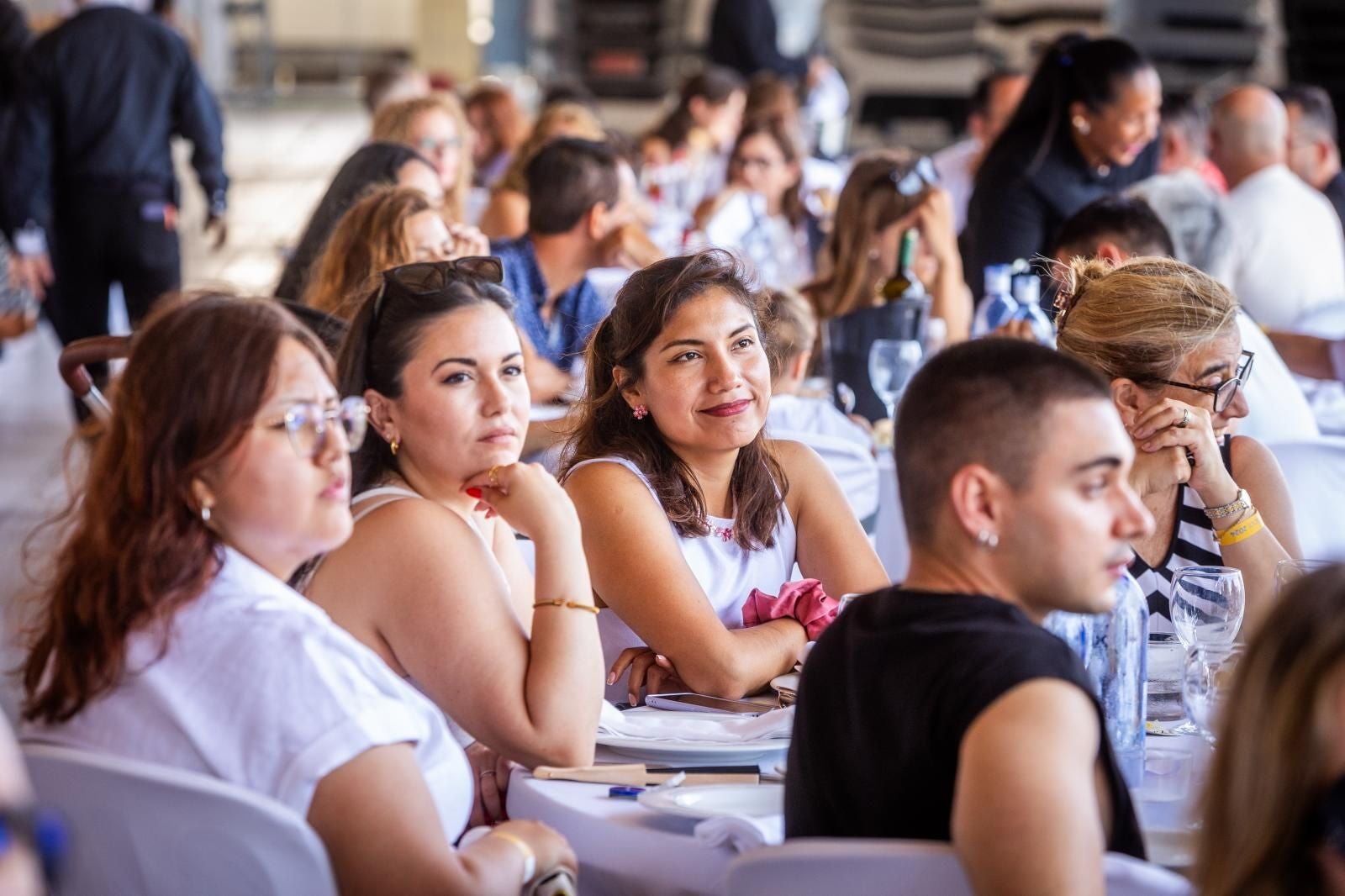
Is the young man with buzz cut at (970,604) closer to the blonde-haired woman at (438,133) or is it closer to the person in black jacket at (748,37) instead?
the blonde-haired woman at (438,133)

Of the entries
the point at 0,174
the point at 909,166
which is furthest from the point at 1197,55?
the point at 0,174

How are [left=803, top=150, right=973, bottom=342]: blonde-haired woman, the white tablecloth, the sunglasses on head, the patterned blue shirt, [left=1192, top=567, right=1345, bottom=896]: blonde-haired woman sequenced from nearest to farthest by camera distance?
[left=1192, top=567, right=1345, bottom=896]: blonde-haired woman
the white tablecloth
the patterned blue shirt
[left=803, top=150, right=973, bottom=342]: blonde-haired woman
the sunglasses on head

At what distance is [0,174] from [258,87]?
11139mm

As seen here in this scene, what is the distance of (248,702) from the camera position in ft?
5.10

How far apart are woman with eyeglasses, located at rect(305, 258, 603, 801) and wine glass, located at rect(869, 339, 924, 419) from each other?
1.69m

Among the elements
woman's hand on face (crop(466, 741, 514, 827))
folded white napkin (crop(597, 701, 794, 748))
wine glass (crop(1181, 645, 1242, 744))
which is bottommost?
woman's hand on face (crop(466, 741, 514, 827))

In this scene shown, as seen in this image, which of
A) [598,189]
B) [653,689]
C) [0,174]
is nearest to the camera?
[653,689]

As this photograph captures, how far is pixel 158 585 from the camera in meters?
1.60

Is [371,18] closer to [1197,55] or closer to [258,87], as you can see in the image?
[258,87]

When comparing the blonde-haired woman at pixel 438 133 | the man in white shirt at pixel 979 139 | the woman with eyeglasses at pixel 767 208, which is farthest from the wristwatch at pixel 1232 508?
the man in white shirt at pixel 979 139

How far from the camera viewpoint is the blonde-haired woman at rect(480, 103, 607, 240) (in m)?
6.16

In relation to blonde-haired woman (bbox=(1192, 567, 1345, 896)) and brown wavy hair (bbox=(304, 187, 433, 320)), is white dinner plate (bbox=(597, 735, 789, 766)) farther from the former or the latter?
brown wavy hair (bbox=(304, 187, 433, 320))

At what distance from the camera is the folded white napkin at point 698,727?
77.9 inches

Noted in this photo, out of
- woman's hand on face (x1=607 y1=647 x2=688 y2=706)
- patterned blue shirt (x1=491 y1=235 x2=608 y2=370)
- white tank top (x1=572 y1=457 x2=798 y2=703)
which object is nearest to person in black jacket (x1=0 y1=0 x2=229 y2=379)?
patterned blue shirt (x1=491 y1=235 x2=608 y2=370)
